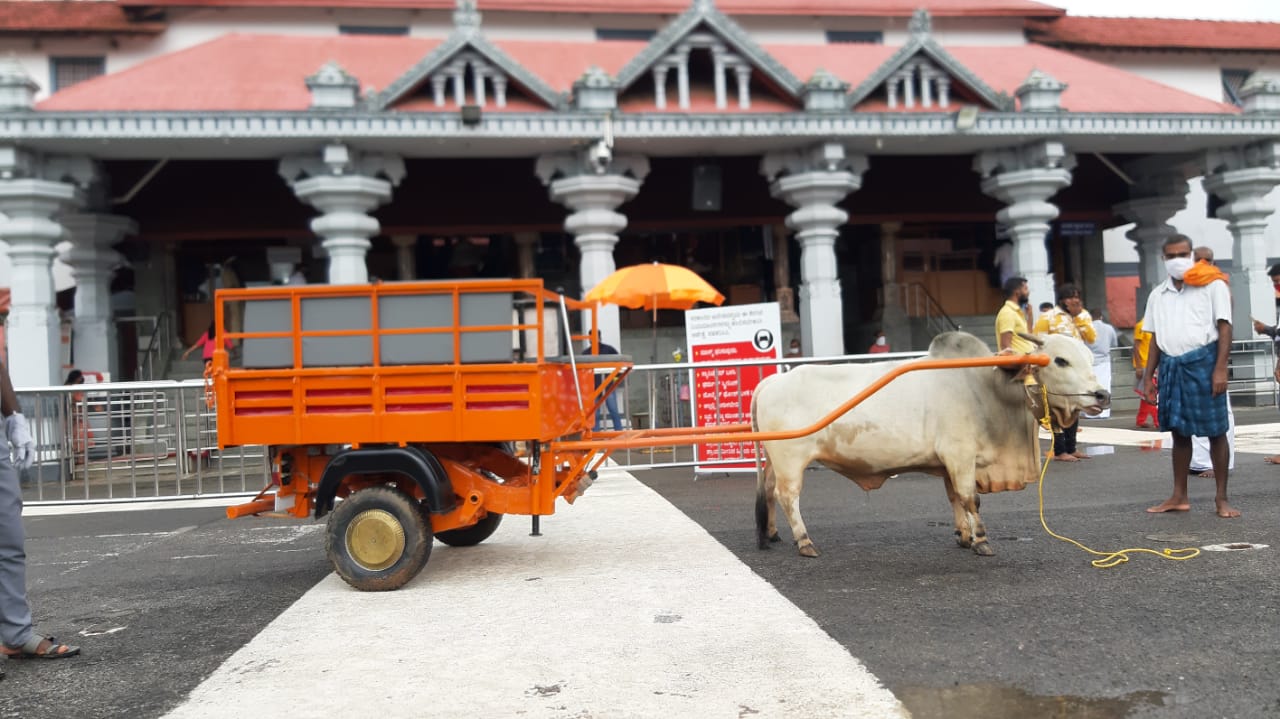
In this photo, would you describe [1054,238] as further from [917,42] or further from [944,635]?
[944,635]

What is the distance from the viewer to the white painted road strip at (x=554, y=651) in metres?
3.37

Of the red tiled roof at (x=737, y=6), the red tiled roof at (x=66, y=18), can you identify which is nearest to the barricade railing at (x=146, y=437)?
the red tiled roof at (x=66, y=18)

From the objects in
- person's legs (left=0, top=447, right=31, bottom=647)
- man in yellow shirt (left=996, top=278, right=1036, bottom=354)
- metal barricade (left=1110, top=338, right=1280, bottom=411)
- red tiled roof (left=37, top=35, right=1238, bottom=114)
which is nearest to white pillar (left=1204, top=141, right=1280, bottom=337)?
metal barricade (left=1110, top=338, right=1280, bottom=411)

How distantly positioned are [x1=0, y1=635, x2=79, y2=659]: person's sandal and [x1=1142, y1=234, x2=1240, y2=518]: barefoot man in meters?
6.74

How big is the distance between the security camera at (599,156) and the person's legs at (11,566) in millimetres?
11744

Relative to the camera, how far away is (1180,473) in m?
6.68

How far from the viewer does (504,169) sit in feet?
64.7

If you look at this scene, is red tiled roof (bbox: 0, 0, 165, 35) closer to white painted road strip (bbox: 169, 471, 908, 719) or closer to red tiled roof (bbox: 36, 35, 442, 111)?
red tiled roof (bbox: 36, 35, 442, 111)

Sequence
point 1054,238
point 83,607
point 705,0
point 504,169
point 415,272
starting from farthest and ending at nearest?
1. point 1054,238
2. point 415,272
3. point 504,169
4. point 705,0
5. point 83,607

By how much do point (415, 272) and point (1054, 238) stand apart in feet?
50.5

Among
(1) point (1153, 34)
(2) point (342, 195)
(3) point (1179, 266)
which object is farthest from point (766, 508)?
(1) point (1153, 34)

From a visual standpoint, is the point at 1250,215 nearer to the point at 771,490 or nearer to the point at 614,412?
the point at 614,412

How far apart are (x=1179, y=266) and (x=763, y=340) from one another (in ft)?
15.3

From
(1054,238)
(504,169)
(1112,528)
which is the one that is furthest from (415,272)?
(1112,528)
